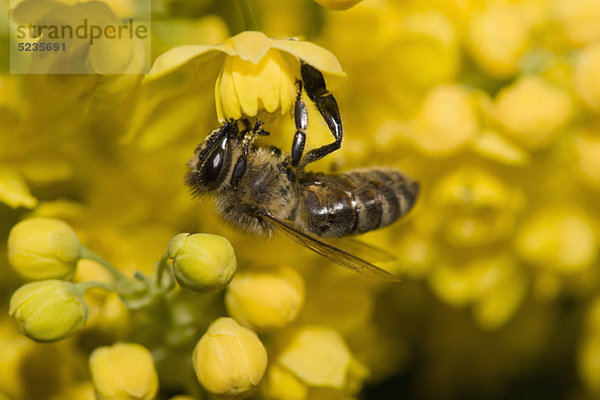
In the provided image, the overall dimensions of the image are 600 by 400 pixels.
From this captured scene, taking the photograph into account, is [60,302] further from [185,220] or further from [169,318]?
[185,220]

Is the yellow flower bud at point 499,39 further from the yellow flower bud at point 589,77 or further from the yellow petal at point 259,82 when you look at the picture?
the yellow petal at point 259,82

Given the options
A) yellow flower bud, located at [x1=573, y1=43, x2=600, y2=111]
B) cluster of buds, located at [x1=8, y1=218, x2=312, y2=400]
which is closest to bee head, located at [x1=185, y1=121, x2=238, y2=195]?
cluster of buds, located at [x1=8, y1=218, x2=312, y2=400]

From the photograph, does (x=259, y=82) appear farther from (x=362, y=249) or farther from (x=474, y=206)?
(x=474, y=206)

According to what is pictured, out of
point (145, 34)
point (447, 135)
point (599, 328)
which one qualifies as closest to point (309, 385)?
point (447, 135)

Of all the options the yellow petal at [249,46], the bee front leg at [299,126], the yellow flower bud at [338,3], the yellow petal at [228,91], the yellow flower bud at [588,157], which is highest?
the yellow flower bud at [338,3]

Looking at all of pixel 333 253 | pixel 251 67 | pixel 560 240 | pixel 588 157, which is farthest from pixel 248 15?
pixel 560 240

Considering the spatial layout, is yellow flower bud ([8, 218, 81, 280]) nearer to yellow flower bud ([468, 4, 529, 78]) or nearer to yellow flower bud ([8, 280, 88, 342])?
yellow flower bud ([8, 280, 88, 342])

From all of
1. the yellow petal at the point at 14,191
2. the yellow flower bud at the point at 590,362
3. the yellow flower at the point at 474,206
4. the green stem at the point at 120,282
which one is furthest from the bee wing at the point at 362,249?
the yellow flower bud at the point at 590,362
